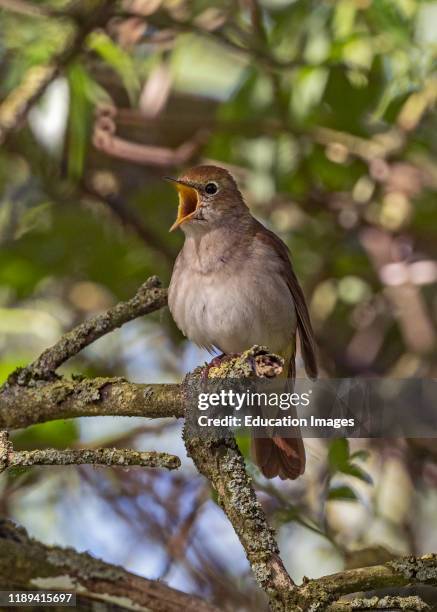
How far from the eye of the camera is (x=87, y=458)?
266 centimetres

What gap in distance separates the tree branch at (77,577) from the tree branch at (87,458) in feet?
1.12

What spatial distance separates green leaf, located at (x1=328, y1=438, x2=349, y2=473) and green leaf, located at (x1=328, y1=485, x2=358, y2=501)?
0.07m

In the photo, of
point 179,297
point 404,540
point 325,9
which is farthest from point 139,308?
point 325,9

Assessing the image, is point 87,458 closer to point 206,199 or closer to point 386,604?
point 386,604

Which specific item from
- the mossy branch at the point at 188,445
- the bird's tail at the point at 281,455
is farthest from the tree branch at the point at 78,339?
the bird's tail at the point at 281,455

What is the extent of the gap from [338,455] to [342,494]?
0.45 feet

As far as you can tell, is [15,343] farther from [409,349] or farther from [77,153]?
[409,349]

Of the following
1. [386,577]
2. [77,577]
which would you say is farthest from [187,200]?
[386,577]

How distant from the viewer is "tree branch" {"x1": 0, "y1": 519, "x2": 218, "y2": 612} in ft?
9.16

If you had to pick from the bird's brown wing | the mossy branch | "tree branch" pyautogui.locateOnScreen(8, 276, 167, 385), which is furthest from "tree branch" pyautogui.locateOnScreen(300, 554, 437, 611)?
the bird's brown wing

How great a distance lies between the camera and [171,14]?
16.7ft

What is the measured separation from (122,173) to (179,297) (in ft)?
6.55

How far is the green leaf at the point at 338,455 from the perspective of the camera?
11.6ft

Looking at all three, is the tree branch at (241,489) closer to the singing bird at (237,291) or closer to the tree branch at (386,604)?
the tree branch at (386,604)
